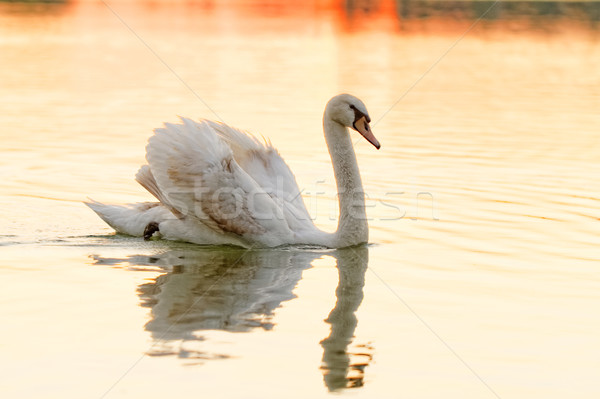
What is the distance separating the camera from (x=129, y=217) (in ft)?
35.2

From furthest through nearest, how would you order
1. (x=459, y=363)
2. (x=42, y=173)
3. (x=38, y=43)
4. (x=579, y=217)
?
1. (x=38, y=43)
2. (x=42, y=173)
3. (x=579, y=217)
4. (x=459, y=363)

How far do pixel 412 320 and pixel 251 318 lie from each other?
3.91 feet

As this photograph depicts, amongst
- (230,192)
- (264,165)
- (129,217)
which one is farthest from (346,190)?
(129,217)

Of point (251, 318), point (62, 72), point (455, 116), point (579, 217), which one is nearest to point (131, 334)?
point (251, 318)

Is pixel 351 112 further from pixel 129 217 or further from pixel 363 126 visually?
pixel 129 217

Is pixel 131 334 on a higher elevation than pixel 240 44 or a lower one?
lower

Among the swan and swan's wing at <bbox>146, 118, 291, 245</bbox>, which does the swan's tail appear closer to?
the swan

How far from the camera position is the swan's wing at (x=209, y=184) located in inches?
391

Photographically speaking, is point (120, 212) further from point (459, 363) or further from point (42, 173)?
point (459, 363)

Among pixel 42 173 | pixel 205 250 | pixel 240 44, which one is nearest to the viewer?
pixel 205 250

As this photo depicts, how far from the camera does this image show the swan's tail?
10695 mm

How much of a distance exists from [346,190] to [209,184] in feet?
4.58

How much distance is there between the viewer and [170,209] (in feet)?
34.4

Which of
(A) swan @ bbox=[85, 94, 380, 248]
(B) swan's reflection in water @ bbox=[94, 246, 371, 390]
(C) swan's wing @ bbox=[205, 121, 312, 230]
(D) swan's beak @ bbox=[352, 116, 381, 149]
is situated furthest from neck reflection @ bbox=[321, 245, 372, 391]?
(D) swan's beak @ bbox=[352, 116, 381, 149]
